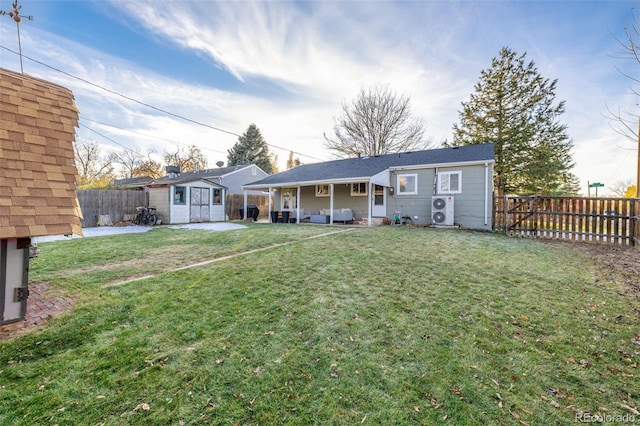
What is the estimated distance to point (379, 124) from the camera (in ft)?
78.3

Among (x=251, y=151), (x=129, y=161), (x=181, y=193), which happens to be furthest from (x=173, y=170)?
(x=129, y=161)

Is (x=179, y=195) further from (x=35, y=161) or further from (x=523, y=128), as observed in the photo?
(x=523, y=128)

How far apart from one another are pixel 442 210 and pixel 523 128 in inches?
515

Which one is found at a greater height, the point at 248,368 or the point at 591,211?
the point at 591,211

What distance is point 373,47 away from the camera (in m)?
12.0

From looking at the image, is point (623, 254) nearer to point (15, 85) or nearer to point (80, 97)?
point (15, 85)

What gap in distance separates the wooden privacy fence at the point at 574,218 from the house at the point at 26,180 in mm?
12570

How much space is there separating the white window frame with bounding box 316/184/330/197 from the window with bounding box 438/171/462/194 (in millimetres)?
6467

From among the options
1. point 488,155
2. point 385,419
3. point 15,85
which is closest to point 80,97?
point 15,85

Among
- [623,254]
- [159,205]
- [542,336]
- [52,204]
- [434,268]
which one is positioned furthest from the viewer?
[159,205]

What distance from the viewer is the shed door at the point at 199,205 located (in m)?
16.8

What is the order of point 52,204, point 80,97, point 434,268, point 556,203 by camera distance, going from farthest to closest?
point 80,97 → point 556,203 → point 434,268 → point 52,204

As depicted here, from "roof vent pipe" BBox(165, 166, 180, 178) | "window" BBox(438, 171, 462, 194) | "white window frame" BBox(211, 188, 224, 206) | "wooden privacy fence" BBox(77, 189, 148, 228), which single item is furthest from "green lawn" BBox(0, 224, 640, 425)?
"roof vent pipe" BBox(165, 166, 180, 178)

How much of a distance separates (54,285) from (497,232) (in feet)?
43.4
